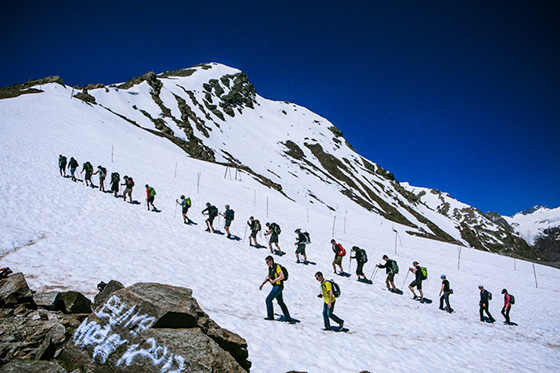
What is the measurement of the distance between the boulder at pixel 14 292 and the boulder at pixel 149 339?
1743 mm

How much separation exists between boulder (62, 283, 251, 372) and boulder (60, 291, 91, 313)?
1220 millimetres

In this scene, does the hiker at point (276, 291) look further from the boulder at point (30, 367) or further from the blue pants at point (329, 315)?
the boulder at point (30, 367)

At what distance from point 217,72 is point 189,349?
6742 inches

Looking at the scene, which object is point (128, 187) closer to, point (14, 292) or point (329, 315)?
point (14, 292)

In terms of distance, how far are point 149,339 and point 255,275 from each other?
355 inches

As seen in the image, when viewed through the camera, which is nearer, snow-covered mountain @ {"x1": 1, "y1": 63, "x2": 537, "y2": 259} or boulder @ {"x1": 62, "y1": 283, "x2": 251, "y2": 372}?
boulder @ {"x1": 62, "y1": 283, "x2": 251, "y2": 372}

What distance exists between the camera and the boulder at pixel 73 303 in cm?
544

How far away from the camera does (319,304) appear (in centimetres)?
1111

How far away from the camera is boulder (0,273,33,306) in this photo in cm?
511

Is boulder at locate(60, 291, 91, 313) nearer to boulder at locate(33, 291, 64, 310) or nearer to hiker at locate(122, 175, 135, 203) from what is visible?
boulder at locate(33, 291, 64, 310)

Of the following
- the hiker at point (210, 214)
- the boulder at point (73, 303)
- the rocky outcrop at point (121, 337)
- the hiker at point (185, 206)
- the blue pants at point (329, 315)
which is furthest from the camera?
the hiker at point (185, 206)

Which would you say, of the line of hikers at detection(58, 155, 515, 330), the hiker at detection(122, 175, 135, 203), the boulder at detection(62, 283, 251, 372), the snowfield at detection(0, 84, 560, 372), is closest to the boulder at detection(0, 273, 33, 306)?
the boulder at detection(62, 283, 251, 372)

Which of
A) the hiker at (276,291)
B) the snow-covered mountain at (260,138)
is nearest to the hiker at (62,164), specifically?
the hiker at (276,291)

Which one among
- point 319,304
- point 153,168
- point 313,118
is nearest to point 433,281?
point 319,304
